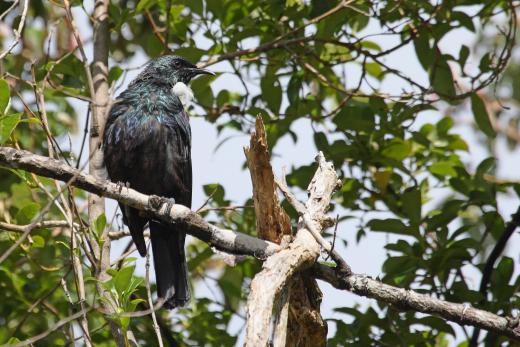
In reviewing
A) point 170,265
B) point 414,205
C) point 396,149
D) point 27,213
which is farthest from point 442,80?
point 27,213

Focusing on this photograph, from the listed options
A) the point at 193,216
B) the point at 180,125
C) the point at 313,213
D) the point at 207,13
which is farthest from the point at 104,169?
the point at 313,213

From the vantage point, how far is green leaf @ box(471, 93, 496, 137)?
4980 mm

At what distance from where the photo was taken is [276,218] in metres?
3.68

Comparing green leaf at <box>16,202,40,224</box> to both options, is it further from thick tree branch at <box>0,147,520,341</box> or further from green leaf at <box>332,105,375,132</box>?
green leaf at <box>332,105,375,132</box>

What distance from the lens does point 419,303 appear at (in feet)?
12.0

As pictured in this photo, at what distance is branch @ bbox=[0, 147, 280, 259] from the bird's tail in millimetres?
1183

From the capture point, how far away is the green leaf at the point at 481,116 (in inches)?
196

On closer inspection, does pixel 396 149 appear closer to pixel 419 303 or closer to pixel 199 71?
pixel 199 71

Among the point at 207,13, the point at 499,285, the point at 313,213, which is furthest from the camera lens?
the point at 207,13

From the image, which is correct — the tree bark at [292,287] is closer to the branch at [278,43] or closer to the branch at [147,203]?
the branch at [147,203]

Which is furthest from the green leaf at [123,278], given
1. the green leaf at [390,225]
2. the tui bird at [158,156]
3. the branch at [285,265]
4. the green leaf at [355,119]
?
the green leaf at [355,119]

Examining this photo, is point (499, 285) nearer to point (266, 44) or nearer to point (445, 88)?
point (445, 88)

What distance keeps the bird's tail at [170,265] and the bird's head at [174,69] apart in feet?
3.25

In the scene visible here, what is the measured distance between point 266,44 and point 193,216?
1693 mm
